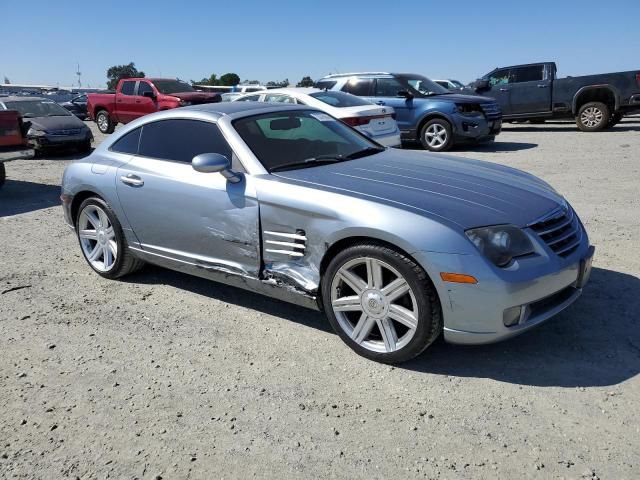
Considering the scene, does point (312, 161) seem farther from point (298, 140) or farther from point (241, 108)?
point (241, 108)

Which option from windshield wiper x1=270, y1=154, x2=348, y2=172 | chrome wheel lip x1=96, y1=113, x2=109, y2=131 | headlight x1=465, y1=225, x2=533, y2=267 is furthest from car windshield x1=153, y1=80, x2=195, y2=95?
headlight x1=465, y1=225, x2=533, y2=267

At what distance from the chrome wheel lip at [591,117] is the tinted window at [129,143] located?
1368 cm

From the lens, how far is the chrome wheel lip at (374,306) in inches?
127

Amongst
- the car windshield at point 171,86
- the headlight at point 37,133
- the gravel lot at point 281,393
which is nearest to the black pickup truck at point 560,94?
the car windshield at point 171,86

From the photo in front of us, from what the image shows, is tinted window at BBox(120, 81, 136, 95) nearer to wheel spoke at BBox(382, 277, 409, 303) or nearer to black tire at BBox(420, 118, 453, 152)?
black tire at BBox(420, 118, 453, 152)

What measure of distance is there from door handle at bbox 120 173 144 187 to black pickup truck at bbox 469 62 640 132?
13.0 m

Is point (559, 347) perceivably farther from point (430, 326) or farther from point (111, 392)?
point (111, 392)

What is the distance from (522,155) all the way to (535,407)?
9.51 metres

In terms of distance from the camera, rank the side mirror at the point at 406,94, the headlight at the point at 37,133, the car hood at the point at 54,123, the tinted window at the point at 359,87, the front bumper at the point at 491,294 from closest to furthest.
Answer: the front bumper at the point at 491,294
the side mirror at the point at 406,94
the tinted window at the point at 359,87
the headlight at the point at 37,133
the car hood at the point at 54,123

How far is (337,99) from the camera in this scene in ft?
36.0

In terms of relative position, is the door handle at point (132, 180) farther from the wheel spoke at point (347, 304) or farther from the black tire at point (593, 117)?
the black tire at point (593, 117)

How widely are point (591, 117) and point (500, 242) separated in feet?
46.0

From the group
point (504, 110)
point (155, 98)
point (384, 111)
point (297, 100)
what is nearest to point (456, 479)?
point (384, 111)

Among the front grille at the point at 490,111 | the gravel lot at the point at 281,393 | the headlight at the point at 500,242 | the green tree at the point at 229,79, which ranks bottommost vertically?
the gravel lot at the point at 281,393
